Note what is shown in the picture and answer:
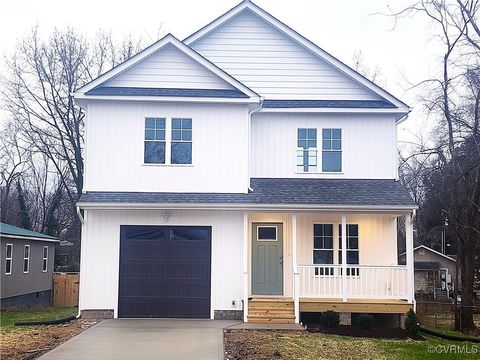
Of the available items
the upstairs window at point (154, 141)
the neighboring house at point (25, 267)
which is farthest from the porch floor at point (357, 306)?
the neighboring house at point (25, 267)

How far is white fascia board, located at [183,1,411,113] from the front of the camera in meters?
18.1

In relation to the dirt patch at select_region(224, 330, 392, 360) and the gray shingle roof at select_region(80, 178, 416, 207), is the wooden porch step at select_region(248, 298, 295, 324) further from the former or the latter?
the gray shingle roof at select_region(80, 178, 416, 207)

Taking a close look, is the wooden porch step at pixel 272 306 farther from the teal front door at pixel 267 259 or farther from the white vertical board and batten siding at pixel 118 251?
the teal front door at pixel 267 259

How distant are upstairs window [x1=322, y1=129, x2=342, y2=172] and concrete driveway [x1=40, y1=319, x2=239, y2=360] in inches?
223

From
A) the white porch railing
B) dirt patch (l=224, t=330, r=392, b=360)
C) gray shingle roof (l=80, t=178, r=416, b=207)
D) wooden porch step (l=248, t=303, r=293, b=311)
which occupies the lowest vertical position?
dirt patch (l=224, t=330, r=392, b=360)

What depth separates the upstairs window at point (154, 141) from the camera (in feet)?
53.6

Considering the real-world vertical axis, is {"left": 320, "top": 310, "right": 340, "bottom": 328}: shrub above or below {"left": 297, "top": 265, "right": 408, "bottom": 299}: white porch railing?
below

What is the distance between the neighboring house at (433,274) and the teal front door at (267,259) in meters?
18.2

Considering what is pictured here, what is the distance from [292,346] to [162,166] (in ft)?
22.5

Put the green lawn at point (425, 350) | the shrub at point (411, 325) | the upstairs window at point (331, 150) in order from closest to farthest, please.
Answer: the green lawn at point (425, 350)
the shrub at point (411, 325)
the upstairs window at point (331, 150)

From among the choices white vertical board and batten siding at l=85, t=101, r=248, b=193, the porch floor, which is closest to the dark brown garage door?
white vertical board and batten siding at l=85, t=101, r=248, b=193

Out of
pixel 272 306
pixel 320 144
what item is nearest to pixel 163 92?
pixel 320 144

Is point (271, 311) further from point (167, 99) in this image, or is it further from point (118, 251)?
point (167, 99)

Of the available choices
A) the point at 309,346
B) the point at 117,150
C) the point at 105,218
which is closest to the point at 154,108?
the point at 117,150
